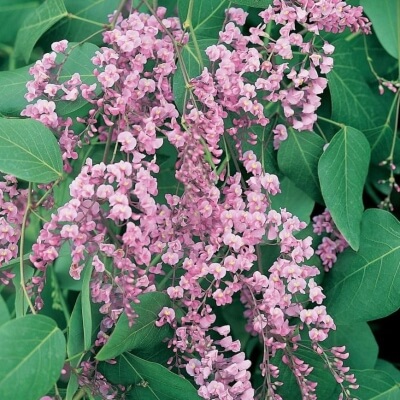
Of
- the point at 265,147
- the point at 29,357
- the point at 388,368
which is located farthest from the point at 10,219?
the point at 388,368

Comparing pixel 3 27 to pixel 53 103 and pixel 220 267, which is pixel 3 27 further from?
pixel 220 267

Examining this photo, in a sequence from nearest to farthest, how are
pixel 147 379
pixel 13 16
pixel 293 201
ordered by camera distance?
pixel 147 379, pixel 293 201, pixel 13 16

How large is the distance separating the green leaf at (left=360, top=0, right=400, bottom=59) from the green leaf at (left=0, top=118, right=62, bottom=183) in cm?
42

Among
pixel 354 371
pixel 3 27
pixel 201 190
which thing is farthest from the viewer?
pixel 3 27

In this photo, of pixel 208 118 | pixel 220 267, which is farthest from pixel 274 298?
pixel 208 118

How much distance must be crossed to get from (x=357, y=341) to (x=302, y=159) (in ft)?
0.76

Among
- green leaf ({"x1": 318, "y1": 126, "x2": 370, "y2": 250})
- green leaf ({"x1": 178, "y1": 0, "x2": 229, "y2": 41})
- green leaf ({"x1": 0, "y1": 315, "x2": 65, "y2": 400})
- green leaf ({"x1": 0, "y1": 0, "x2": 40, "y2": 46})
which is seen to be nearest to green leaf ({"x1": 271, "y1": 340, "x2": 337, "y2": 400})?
green leaf ({"x1": 318, "y1": 126, "x2": 370, "y2": 250})

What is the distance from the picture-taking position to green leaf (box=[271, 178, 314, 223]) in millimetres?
877

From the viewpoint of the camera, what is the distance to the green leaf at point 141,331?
712mm

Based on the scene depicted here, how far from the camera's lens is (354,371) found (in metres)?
0.87

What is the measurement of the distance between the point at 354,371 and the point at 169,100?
0.36 metres

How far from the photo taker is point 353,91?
0.93 metres

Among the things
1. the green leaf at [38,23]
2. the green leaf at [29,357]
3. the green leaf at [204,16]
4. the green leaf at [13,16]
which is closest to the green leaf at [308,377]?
the green leaf at [29,357]

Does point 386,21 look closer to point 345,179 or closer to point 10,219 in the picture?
point 345,179
